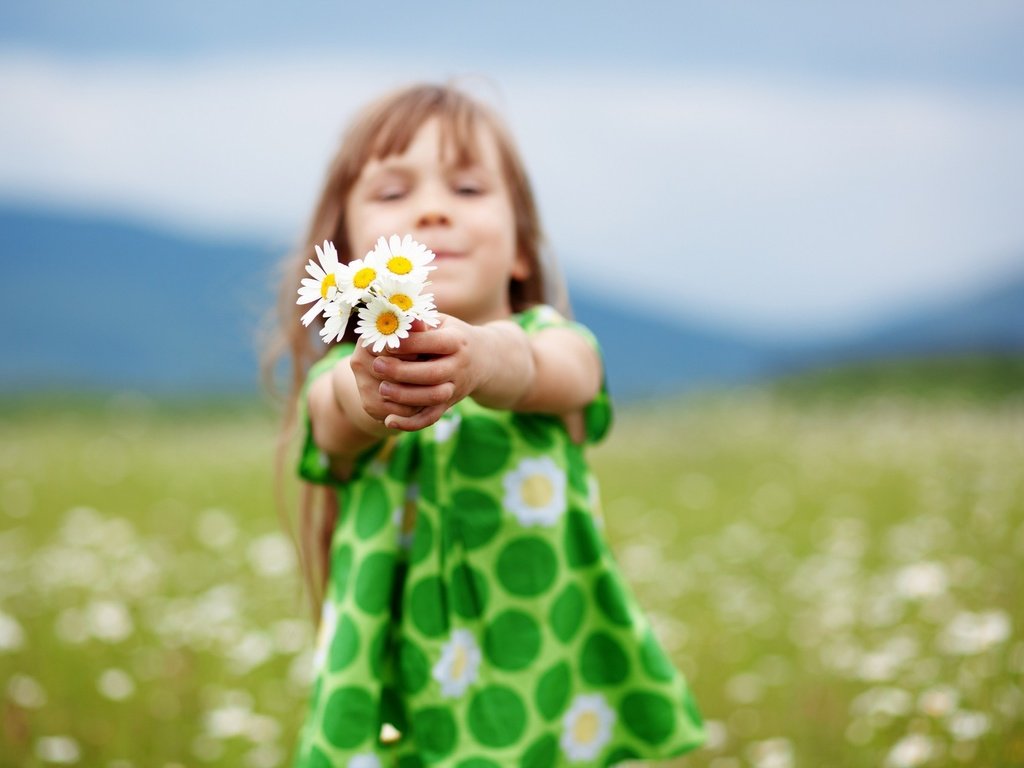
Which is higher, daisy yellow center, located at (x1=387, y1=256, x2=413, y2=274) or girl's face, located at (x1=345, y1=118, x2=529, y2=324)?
daisy yellow center, located at (x1=387, y1=256, x2=413, y2=274)

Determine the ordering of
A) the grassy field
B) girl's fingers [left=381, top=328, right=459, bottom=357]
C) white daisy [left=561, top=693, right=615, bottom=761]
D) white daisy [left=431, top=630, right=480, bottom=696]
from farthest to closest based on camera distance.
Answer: the grassy field
white daisy [left=561, top=693, right=615, bottom=761]
white daisy [left=431, top=630, right=480, bottom=696]
girl's fingers [left=381, top=328, right=459, bottom=357]

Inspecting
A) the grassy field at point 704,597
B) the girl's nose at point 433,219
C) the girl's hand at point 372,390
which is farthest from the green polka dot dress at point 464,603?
the grassy field at point 704,597

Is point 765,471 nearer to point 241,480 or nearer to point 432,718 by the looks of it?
point 241,480

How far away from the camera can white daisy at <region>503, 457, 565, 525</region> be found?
2129 mm

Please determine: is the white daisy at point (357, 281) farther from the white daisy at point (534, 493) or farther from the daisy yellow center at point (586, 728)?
the daisy yellow center at point (586, 728)

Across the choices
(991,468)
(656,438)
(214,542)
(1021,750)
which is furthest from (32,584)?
(656,438)

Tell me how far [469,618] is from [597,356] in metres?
0.56

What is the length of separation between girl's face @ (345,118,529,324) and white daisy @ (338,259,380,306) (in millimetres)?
650

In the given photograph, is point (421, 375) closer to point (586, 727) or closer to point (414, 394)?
point (414, 394)

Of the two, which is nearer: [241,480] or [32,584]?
[32,584]

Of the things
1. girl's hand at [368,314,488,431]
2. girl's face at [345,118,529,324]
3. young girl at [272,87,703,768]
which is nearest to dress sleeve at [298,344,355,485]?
young girl at [272,87,703,768]

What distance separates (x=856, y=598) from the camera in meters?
4.42

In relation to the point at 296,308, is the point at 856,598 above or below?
below

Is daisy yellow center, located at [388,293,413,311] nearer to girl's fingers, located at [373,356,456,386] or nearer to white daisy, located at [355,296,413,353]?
white daisy, located at [355,296,413,353]
